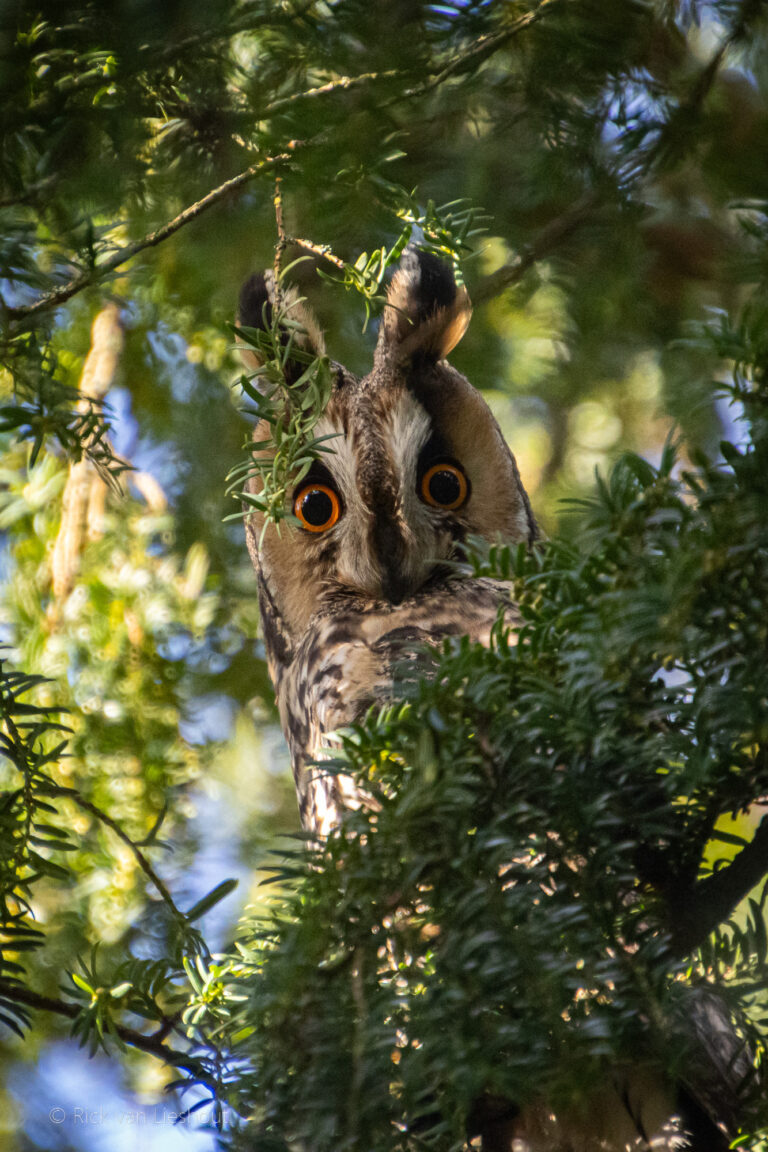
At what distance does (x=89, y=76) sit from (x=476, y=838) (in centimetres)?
85

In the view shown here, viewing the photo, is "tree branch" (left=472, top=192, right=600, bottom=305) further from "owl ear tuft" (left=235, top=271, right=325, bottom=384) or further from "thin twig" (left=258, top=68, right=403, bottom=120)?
"thin twig" (left=258, top=68, right=403, bottom=120)

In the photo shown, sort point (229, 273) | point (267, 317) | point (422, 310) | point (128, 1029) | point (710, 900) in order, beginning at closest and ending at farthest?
point (710, 900) < point (128, 1029) < point (267, 317) < point (422, 310) < point (229, 273)

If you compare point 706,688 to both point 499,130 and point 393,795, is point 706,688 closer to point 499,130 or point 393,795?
point 393,795

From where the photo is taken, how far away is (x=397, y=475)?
173 centimetres

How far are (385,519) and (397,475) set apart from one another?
0.08 m

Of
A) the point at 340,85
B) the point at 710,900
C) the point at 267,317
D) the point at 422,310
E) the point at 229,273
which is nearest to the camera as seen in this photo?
the point at 710,900

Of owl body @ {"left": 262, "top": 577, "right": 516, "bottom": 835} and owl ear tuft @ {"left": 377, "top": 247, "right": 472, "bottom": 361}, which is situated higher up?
owl ear tuft @ {"left": 377, "top": 247, "right": 472, "bottom": 361}

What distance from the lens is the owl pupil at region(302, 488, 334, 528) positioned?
5.99ft

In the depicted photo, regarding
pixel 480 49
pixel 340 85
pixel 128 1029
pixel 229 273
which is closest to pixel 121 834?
pixel 128 1029

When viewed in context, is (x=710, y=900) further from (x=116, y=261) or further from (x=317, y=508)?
(x=317, y=508)

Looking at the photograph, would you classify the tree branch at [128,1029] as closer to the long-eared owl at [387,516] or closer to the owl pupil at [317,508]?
the long-eared owl at [387,516]

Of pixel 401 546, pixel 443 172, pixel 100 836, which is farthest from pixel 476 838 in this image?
pixel 443 172

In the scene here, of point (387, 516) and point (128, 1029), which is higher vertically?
point (387, 516)

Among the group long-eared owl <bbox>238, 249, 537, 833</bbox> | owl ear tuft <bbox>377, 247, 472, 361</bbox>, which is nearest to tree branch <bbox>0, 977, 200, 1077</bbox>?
long-eared owl <bbox>238, 249, 537, 833</bbox>
